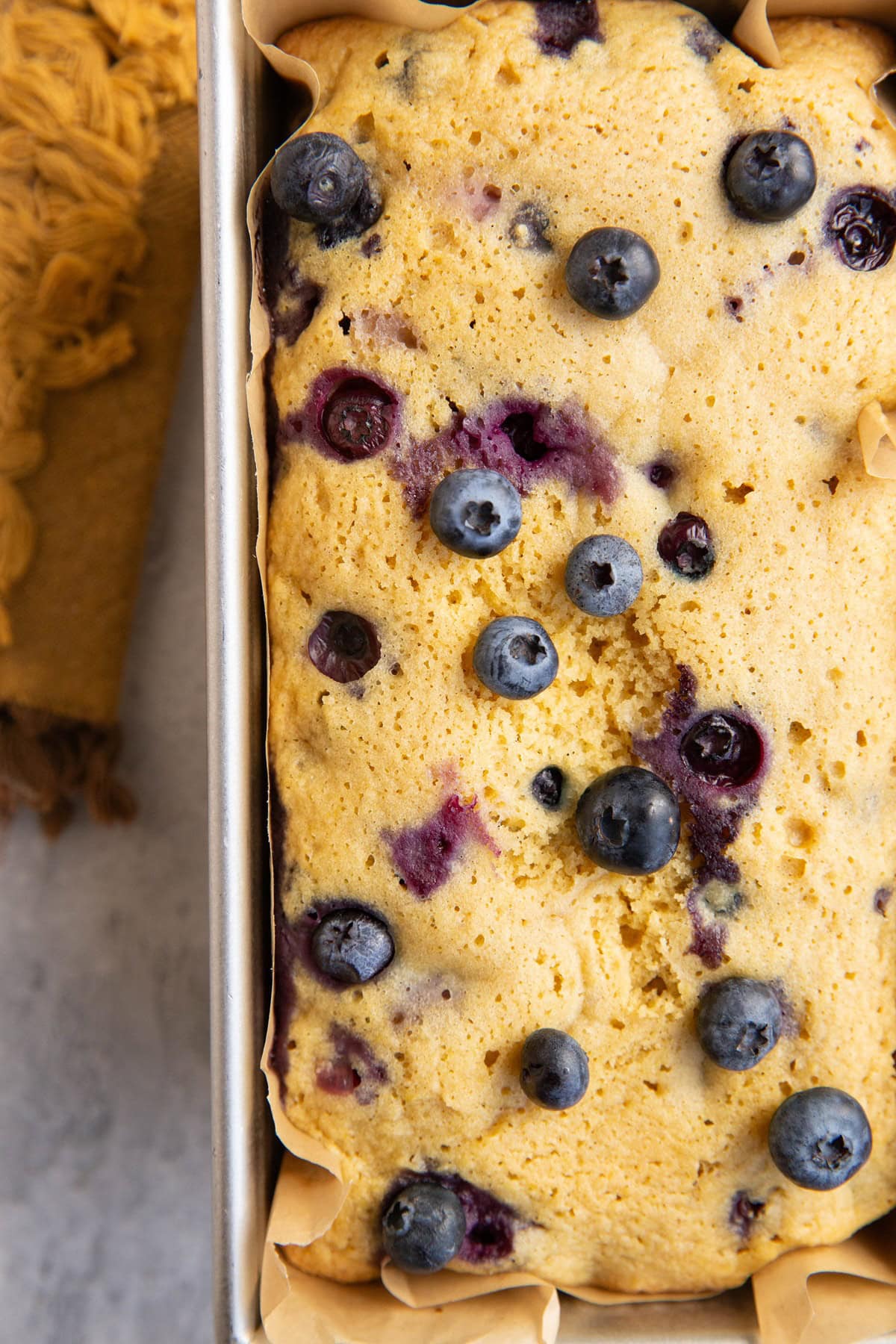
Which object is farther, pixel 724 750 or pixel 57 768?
pixel 57 768

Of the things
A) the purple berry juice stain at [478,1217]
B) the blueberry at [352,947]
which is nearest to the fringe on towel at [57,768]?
the blueberry at [352,947]

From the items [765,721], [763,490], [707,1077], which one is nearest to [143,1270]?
[707,1077]

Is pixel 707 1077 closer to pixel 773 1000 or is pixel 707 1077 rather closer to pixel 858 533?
pixel 773 1000

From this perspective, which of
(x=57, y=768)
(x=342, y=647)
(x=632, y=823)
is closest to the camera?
(x=632, y=823)

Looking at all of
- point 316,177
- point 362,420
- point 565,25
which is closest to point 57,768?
point 362,420

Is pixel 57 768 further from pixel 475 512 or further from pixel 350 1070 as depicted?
pixel 475 512

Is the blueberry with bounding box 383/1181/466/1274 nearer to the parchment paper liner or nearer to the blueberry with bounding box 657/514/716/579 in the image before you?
the parchment paper liner

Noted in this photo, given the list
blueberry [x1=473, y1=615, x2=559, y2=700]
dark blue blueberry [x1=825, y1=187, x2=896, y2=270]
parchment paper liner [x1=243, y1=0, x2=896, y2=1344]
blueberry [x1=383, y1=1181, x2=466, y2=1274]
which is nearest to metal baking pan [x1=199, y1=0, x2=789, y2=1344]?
parchment paper liner [x1=243, y1=0, x2=896, y2=1344]

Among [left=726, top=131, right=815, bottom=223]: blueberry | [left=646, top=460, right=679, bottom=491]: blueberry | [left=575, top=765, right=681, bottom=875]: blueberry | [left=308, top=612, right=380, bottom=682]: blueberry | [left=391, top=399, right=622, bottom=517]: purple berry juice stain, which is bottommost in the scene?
[left=308, top=612, right=380, bottom=682]: blueberry
